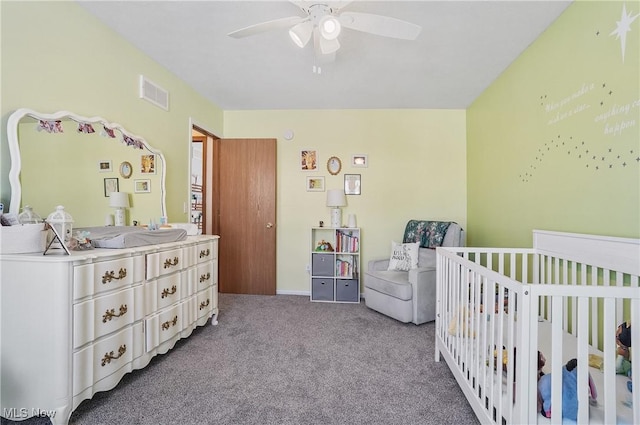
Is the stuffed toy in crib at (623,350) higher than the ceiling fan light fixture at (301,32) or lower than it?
lower

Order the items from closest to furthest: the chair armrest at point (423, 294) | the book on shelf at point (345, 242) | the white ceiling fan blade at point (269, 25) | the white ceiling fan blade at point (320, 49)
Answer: the white ceiling fan blade at point (269, 25) < the white ceiling fan blade at point (320, 49) < the chair armrest at point (423, 294) < the book on shelf at point (345, 242)

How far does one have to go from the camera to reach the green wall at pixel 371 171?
142 inches

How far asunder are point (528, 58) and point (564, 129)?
76 centimetres

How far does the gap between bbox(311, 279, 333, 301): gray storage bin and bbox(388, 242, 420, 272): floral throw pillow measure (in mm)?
746

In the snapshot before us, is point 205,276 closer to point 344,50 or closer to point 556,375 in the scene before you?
point 344,50

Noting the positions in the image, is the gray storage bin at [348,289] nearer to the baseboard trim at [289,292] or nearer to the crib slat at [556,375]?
the baseboard trim at [289,292]

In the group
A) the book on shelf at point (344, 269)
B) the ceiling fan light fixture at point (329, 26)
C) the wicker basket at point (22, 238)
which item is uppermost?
the ceiling fan light fixture at point (329, 26)

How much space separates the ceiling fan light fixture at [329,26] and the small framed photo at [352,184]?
7.04 feet

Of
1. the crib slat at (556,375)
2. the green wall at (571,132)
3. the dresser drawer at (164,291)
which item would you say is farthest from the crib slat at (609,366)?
the dresser drawer at (164,291)

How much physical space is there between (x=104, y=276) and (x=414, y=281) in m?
2.38

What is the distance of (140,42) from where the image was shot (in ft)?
7.38

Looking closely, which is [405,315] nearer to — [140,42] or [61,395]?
[61,395]

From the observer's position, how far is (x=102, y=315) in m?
1.51

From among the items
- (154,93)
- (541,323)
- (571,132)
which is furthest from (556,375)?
(154,93)
